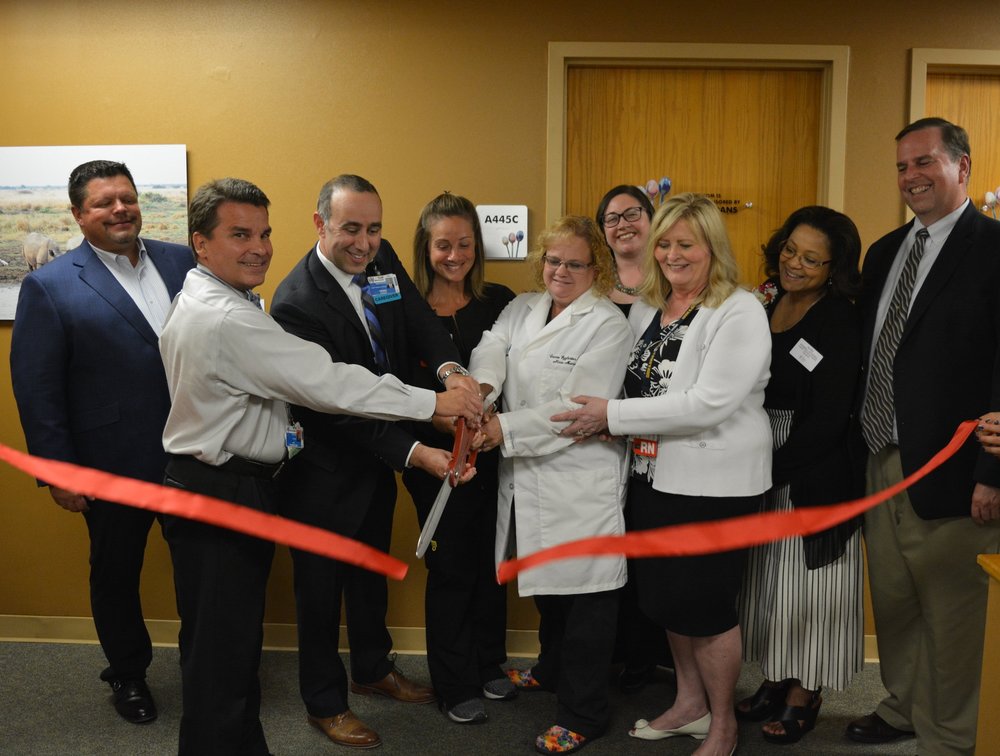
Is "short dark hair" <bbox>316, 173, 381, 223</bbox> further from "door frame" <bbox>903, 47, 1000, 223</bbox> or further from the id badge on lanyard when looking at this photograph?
"door frame" <bbox>903, 47, 1000, 223</bbox>

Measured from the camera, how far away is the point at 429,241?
308 cm

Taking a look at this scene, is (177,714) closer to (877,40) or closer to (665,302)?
(665,302)

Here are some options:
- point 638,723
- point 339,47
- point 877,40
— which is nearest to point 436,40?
point 339,47

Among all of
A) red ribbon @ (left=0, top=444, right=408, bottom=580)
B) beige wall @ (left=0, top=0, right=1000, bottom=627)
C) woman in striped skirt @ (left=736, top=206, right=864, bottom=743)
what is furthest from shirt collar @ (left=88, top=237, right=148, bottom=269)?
woman in striped skirt @ (left=736, top=206, right=864, bottom=743)

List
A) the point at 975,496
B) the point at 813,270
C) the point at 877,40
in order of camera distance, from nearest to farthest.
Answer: the point at 975,496
the point at 813,270
the point at 877,40

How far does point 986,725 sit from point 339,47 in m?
3.25

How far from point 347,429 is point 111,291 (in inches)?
43.1

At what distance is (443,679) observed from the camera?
308cm

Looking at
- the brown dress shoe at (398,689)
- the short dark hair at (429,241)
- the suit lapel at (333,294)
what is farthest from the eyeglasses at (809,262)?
the brown dress shoe at (398,689)

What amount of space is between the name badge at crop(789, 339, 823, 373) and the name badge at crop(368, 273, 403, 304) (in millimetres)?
1342

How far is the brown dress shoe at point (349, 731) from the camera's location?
2891mm

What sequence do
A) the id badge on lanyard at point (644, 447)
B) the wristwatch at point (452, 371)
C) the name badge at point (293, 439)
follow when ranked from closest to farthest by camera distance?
the name badge at point (293, 439)
the id badge on lanyard at point (644, 447)
the wristwatch at point (452, 371)

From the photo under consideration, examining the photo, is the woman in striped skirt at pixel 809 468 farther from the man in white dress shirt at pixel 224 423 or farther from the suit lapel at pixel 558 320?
the man in white dress shirt at pixel 224 423

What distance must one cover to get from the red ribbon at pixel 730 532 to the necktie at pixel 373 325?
821 millimetres
